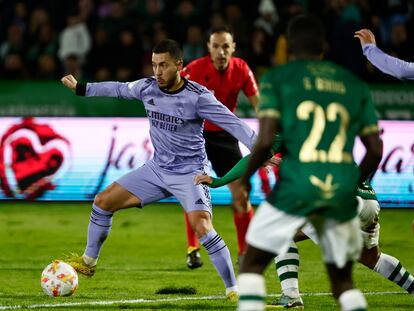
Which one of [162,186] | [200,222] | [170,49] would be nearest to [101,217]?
[162,186]

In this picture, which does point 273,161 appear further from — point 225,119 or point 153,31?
point 153,31

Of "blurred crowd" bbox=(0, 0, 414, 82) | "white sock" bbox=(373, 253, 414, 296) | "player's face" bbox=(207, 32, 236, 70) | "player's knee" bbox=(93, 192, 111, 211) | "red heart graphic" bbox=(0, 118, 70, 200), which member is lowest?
"red heart graphic" bbox=(0, 118, 70, 200)

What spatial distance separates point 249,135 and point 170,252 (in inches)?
149

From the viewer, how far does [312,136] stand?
230 inches

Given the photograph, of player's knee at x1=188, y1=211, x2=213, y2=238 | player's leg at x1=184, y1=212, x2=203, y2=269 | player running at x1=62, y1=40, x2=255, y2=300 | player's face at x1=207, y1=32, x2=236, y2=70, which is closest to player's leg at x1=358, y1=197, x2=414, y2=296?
player running at x1=62, y1=40, x2=255, y2=300

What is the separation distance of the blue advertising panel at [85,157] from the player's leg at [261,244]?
8.69 metres

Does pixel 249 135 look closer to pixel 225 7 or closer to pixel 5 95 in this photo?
pixel 5 95

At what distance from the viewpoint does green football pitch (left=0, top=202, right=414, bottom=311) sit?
8.61 meters

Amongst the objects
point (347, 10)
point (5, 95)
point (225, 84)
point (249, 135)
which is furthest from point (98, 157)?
point (249, 135)

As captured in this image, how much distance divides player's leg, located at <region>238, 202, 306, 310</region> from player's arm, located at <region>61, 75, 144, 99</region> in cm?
331

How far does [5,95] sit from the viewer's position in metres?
16.8

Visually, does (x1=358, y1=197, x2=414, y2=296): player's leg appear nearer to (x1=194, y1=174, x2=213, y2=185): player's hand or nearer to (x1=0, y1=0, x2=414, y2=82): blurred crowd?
(x1=194, y1=174, x2=213, y2=185): player's hand

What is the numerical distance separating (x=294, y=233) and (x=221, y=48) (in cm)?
569

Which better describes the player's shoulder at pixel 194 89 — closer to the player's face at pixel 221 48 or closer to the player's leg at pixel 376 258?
the player's leg at pixel 376 258
